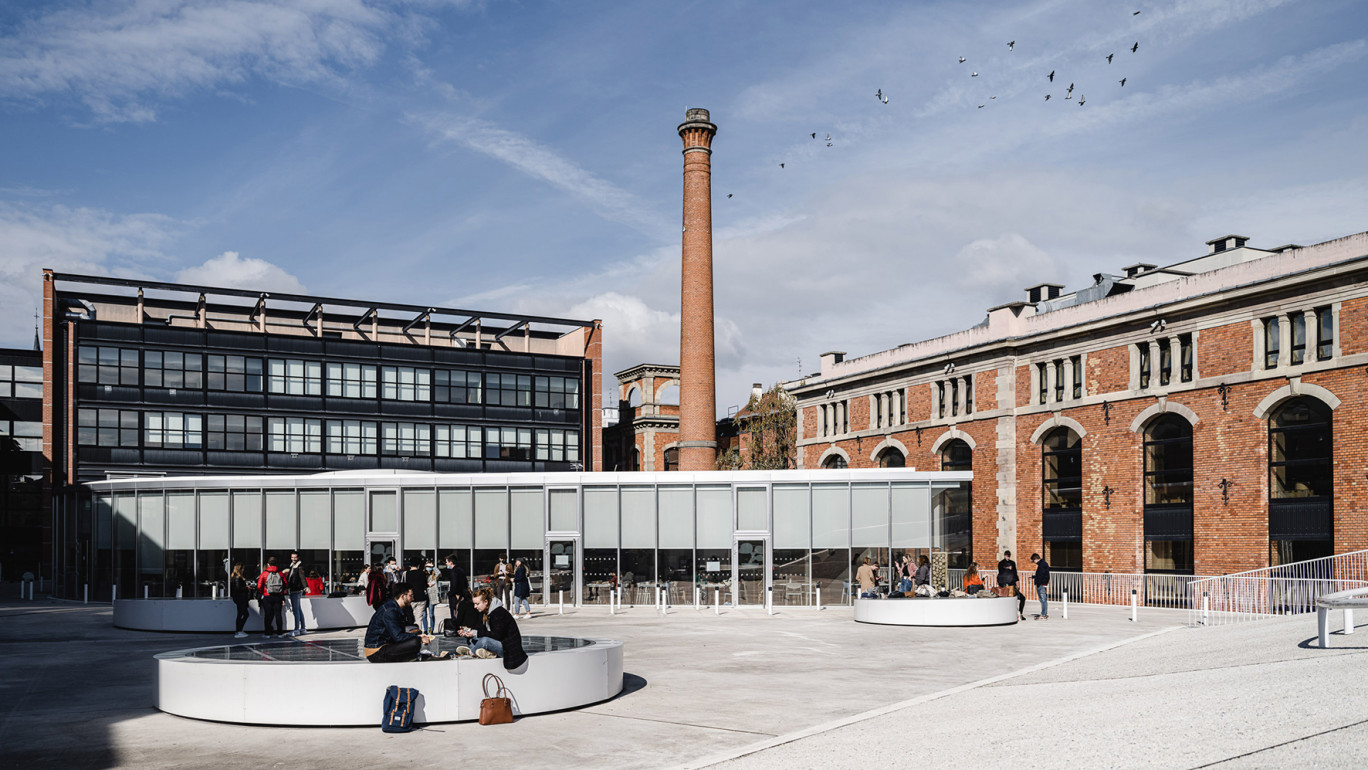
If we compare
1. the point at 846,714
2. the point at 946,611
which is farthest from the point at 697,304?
the point at 846,714

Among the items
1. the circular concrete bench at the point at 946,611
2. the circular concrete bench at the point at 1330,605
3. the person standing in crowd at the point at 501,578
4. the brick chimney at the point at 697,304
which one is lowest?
the circular concrete bench at the point at 946,611

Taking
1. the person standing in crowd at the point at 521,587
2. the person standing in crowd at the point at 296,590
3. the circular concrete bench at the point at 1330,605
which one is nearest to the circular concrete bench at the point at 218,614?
the person standing in crowd at the point at 296,590

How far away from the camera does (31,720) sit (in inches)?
533

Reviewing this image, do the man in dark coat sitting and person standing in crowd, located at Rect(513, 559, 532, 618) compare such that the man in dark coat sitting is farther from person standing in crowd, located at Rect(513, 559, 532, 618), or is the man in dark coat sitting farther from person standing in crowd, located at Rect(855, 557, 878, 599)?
person standing in crowd, located at Rect(855, 557, 878, 599)

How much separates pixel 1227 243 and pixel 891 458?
17256mm

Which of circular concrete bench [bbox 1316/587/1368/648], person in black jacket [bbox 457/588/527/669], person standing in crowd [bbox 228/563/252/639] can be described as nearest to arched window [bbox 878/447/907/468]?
person standing in crowd [bbox 228/563/252/639]

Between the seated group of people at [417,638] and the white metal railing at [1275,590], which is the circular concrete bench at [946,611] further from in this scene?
the seated group of people at [417,638]

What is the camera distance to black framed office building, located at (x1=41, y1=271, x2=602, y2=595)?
51000 millimetres

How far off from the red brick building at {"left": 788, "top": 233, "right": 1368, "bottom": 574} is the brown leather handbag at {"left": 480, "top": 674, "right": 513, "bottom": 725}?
27.2 meters

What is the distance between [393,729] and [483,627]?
1.61m

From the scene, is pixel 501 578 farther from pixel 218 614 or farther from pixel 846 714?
pixel 846 714

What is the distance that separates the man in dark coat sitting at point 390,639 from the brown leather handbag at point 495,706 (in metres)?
0.92

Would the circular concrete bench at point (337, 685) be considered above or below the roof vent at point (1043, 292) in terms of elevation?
below

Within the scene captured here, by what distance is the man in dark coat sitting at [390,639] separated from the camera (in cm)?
1317
